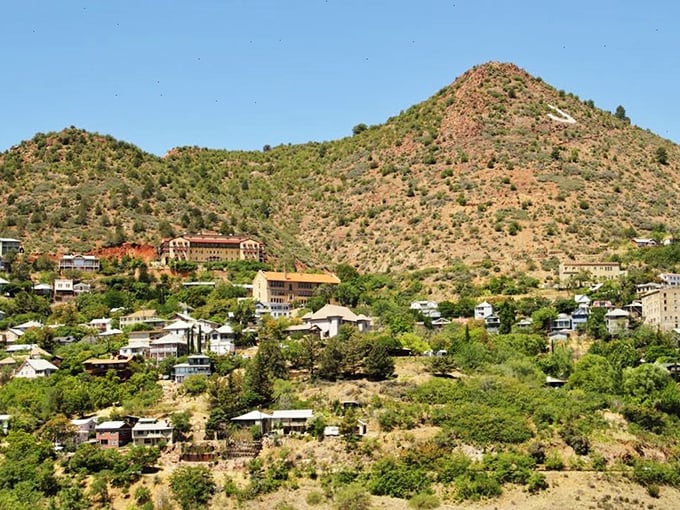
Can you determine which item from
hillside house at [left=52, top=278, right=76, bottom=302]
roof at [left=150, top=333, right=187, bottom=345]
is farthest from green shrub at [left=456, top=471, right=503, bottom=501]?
hillside house at [left=52, top=278, right=76, bottom=302]

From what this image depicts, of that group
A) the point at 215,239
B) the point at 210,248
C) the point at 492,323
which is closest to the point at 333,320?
the point at 492,323

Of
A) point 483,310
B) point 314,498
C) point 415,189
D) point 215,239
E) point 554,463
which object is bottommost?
point 314,498

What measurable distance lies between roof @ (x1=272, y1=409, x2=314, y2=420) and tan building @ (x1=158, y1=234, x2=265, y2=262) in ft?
139

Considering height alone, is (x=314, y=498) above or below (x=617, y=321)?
below

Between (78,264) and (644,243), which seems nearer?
(78,264)

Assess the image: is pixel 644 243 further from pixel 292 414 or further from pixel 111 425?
pixel 111 425

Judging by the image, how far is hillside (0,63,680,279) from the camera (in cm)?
11769

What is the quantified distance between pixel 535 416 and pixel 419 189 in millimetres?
63516

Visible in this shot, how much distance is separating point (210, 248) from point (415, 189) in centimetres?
2850

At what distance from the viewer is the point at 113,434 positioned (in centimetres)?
7038

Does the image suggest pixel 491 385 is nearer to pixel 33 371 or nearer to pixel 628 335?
pixel 628 335

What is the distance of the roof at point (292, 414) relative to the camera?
70750 millimetres

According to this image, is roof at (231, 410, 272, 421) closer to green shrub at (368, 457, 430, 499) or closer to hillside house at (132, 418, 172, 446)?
hillside house at (132, 418, 172, 446)

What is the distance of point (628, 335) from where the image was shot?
85.7 metres
